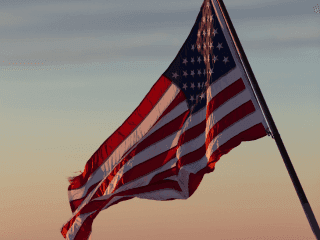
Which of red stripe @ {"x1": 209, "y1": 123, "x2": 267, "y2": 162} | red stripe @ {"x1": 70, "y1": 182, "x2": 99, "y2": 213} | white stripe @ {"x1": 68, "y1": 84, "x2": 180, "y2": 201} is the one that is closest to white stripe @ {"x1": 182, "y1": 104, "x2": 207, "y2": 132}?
white stripe @ {"x1": 68, "y1": 84, "x2": 180, "y2": 201}

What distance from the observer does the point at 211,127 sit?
1344 cm

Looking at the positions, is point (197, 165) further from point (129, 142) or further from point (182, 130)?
point (129, 142)

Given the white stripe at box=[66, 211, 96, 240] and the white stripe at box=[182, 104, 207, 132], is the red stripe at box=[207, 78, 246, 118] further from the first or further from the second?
the white stripe at box=[66, 211, 96, 240]

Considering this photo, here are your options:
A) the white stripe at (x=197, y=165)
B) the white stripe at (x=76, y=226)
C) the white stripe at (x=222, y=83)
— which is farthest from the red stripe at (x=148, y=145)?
the white stripe at (x=76, y=226)

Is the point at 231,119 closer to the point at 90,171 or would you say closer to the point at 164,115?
the point at 164,115

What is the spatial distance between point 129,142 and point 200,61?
10.8 feet

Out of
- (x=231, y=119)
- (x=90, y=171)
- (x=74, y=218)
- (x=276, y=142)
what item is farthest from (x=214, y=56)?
(x=74, y=218)

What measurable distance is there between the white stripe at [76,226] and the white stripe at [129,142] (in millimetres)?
1155

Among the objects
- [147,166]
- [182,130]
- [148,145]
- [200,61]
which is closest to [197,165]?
[182,130]

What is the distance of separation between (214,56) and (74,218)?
20.9 feet

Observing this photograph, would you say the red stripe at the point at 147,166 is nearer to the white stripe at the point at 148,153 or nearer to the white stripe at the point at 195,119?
the white stripe at the point at 148,153

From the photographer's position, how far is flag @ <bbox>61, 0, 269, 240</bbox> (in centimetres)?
1327

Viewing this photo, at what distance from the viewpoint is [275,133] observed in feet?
39.0

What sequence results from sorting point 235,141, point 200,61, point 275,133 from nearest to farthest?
point 275,133 < point 235,141 < point 200,61
